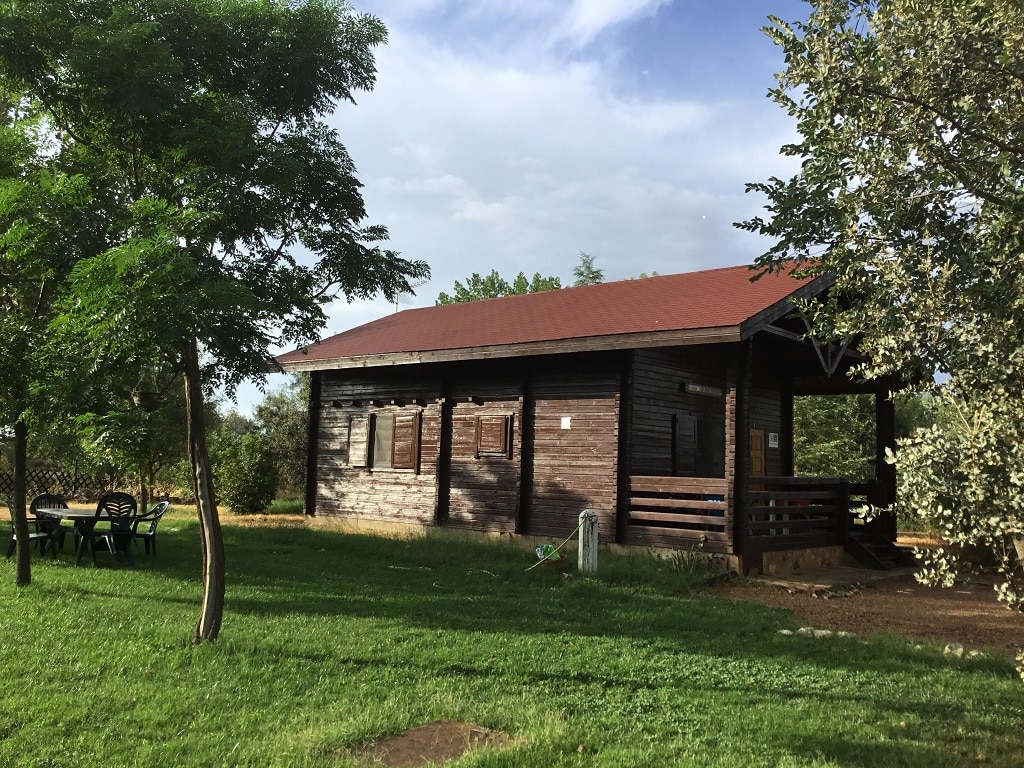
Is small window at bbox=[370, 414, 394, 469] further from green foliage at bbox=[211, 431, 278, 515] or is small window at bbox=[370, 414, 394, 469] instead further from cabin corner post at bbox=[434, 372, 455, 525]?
green foliage at bbox=[211, 431, 278, 515]

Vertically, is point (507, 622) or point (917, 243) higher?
point (917, 243)

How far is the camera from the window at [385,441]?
15.7 meters

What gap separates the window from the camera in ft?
51.4

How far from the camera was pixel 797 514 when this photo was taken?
1366 centimetres

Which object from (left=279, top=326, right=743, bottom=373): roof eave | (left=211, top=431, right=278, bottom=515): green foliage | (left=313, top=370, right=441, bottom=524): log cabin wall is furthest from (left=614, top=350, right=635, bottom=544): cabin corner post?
(left=211, top=431, right=278, bottom=515): green foliage

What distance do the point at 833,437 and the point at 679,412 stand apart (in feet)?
46.5

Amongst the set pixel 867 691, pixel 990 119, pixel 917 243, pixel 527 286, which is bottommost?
pixel 867 691

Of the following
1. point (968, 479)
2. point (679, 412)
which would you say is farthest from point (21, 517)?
point (679, 412)

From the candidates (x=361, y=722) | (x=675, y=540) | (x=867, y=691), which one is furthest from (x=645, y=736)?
(x=675, y=540)

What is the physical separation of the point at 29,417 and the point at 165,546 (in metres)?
6.04

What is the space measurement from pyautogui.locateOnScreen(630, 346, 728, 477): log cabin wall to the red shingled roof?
1011mm

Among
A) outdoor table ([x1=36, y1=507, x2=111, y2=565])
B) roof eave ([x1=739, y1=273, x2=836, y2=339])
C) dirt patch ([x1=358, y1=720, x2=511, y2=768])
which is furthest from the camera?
outdoor table ([x1=36, y1=507, x2=111, y2=565])

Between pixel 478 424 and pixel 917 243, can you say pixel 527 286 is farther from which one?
pixel 917 243

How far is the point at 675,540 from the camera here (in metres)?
11.9
